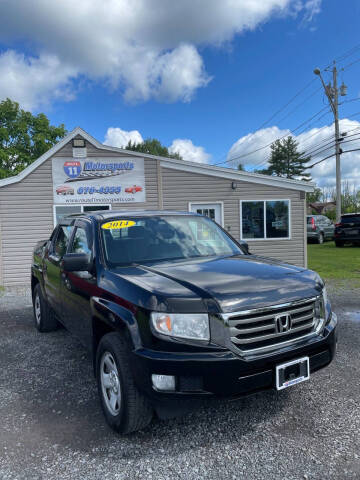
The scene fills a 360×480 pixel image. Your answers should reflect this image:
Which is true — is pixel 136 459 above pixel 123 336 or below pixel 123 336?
below

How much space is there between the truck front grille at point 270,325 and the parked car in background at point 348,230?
57.2ft

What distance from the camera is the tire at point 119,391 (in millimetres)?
2510

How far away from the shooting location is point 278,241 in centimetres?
1163

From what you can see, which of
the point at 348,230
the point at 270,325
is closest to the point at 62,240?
the point at 270,325

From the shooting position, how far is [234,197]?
37.6ft

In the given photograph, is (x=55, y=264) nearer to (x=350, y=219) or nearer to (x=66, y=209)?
(x=66, y=209)

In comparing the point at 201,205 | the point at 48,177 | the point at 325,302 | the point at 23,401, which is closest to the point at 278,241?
the point at 201,205

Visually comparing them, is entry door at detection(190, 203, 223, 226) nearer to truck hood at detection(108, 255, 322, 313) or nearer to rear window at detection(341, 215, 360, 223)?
truck hood at detection(108, 255, 322, 313)

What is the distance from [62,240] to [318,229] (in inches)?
761

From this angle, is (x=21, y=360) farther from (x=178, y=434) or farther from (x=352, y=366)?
(x=352, y=366)

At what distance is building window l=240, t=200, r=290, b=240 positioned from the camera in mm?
11562

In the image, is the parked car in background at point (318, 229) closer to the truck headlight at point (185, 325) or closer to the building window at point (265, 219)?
the building window at point (265, 219)

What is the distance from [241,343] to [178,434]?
939 mm

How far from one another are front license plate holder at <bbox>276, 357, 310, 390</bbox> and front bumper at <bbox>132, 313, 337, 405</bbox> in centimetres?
12
